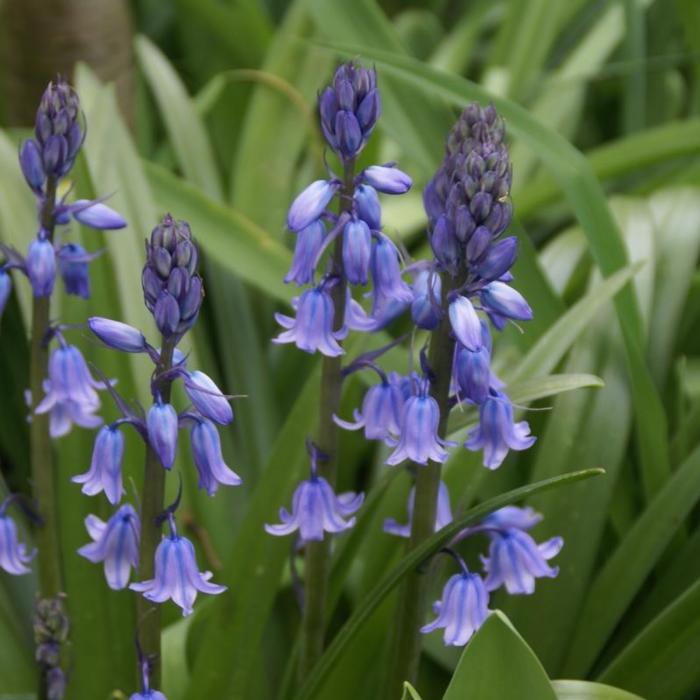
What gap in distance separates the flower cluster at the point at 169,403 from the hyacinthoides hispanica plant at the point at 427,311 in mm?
206

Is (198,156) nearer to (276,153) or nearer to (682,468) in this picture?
(276,153)

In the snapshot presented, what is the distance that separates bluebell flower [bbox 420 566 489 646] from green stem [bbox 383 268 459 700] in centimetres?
9

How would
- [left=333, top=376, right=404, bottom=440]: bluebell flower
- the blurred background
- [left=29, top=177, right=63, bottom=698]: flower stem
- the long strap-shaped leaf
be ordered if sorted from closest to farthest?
[left=333, top=376, right=404, bottom=440]: bluebell flower
[left=29, top=177, right=63, bottom=698]: flower stem
the blurred background
the long strap-shaped leaf

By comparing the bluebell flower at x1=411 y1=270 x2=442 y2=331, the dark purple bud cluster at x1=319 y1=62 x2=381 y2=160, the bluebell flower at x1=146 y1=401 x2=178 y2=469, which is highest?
the dark purple bud cluster at x1=319 y1=62 x2=381 y2=160

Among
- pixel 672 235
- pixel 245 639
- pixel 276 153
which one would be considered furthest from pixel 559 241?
pixel 245 639

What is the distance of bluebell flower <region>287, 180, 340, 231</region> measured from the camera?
1.63 meters

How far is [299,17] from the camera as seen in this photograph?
12.5 ft

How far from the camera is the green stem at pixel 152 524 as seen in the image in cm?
150

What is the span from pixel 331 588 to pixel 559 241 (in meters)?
1.31

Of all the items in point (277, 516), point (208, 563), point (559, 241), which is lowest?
point (208, 563)

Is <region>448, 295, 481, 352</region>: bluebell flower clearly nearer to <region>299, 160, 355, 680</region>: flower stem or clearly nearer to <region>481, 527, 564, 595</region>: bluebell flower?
<region>299, 160, 355, 680</region>: flower stem

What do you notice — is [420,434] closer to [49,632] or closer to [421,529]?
[421,529]

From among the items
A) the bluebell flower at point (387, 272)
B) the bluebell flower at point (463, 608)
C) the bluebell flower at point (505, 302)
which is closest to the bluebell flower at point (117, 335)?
the bluebell flower at point (387, 272)

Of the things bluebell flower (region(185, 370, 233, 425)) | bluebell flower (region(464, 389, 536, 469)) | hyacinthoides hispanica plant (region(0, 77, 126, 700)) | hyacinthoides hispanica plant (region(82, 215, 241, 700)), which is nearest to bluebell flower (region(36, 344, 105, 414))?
hyacinthoides hispanica plant (region(0, 77, 126, 700))
